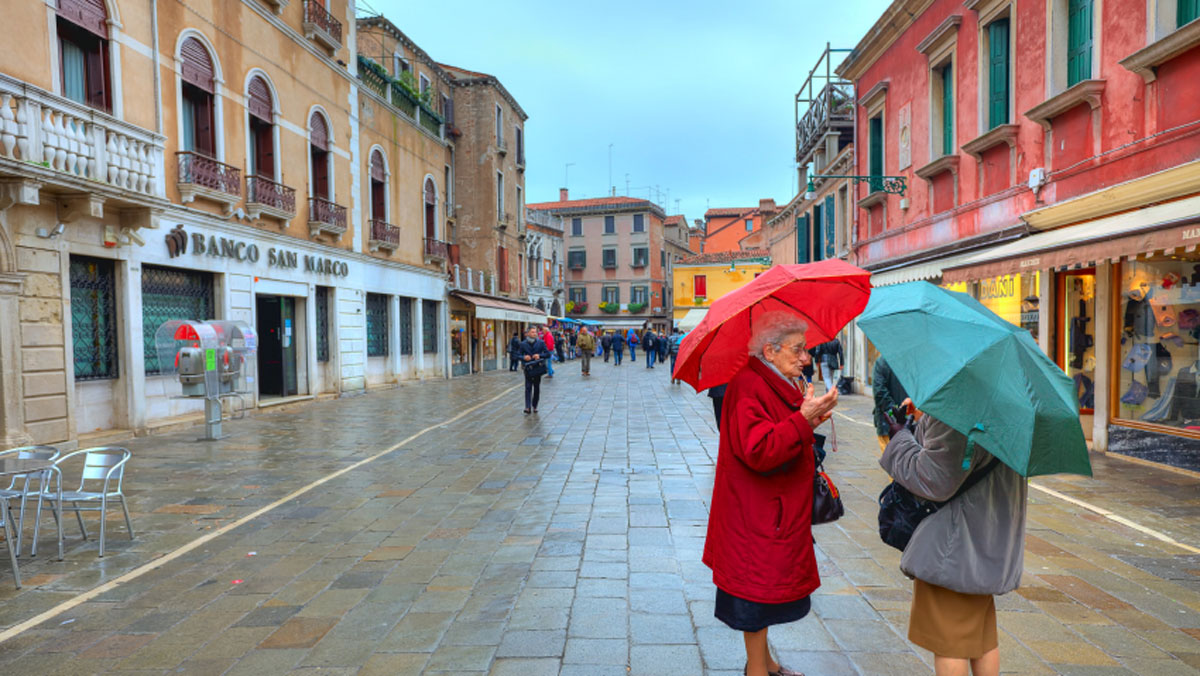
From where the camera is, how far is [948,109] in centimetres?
1208

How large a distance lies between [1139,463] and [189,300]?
1383 centimetres

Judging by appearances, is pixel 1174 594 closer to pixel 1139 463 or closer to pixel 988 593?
pixel 988 593

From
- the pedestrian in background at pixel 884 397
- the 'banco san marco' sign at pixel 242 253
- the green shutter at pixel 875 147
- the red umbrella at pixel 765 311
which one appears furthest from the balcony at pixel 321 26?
the red umbrella at pixel 765 311

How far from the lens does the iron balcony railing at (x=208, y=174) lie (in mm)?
11469

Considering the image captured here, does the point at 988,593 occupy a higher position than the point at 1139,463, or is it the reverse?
the point at 988,593

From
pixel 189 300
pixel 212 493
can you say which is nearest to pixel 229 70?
pixel 189 300

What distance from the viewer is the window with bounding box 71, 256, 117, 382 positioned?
966 cm

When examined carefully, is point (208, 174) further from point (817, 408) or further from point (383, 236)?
point (817, 408)

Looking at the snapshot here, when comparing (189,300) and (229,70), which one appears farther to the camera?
(229,70)

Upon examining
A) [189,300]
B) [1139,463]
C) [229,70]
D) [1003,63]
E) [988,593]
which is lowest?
[1139,463]

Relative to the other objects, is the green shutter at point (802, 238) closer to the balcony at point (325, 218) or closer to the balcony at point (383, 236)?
the balcony at point (383, 236)

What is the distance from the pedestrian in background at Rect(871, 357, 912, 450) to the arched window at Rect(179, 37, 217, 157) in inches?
479

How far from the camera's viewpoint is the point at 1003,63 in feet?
33.6

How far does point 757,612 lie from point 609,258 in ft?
184
